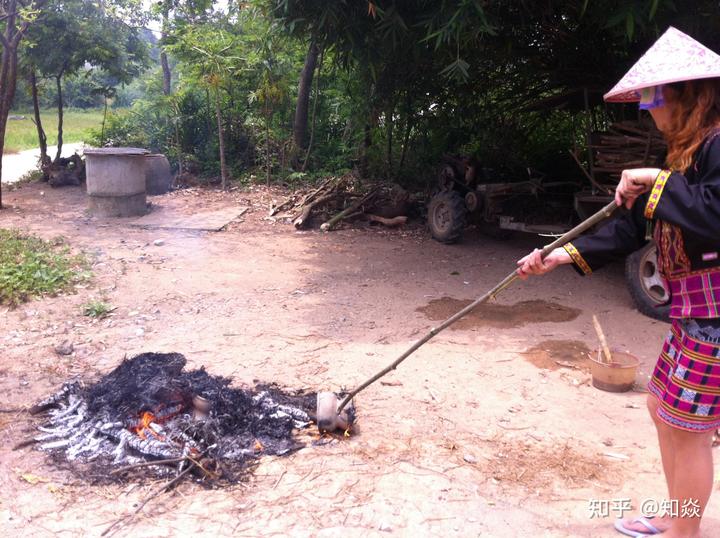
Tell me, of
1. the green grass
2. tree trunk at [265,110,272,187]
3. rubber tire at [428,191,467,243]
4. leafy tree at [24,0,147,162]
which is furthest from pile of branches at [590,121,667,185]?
the green grass

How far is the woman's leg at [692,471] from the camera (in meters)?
2.31

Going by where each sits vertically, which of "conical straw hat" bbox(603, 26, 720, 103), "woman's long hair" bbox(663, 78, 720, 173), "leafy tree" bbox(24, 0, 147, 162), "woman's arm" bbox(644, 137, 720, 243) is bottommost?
"woman's arm" bbox(644, 137, 720, 243)

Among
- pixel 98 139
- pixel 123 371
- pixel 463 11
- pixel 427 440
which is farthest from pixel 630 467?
pixel 98 139

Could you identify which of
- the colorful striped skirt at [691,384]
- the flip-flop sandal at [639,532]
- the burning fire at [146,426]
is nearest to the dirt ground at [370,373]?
the flip-flop sandal at [639,532]

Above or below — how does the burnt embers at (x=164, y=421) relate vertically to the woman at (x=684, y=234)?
below

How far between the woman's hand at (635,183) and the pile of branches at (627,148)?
381cm

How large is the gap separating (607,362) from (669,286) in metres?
2.10

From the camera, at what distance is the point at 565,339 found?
5.17 metres

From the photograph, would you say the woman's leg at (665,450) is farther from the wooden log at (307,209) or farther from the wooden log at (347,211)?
the wooden log at (307,209)

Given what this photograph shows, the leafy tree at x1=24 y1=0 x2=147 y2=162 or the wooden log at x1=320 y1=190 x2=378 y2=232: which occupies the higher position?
the leafy tree at x1=24 y1=0 x2=147 y2=162

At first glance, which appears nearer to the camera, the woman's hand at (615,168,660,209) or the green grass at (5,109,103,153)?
the woman's hand at (615,168,660,209)

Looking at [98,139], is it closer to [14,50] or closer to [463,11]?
[14,50]

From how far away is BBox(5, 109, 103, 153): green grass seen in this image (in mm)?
23330

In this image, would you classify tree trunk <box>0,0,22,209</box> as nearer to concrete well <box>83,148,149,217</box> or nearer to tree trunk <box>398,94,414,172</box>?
concrete well <box>83,148,149,217</box>
